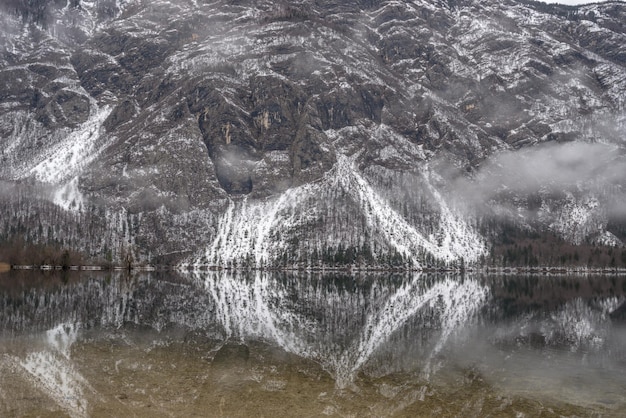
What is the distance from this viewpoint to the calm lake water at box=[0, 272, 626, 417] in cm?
2247

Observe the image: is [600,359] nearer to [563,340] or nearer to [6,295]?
[563,340]

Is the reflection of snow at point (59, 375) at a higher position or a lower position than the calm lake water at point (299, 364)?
higher

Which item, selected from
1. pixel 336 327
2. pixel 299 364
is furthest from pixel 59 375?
pixel 336 327

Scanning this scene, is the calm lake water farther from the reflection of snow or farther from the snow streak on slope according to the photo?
the snow streak on slope

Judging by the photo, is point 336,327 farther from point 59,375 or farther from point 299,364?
point 59,375

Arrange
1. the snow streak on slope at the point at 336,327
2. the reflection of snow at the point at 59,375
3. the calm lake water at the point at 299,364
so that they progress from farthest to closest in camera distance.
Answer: the snow streak on slope at the point at 336,327, the calm lake water at the point at 299,364, the reflection of snow at the point at 59,375

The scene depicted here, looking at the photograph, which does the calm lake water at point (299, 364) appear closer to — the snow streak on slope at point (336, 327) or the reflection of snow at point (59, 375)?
the reflection of snow at point (59, 375)

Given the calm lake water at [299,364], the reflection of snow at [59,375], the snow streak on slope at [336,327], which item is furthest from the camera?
the snow streak on slope at [336,327]

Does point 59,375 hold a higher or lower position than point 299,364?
higher

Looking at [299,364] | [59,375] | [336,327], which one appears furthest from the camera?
[336,327]

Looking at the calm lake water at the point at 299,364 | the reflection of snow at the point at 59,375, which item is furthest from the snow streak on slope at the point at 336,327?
the reflection of snow at the point at 59,375

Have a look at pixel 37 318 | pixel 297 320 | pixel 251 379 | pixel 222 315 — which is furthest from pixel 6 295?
pixel 251 379

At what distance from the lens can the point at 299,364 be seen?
30969 millimetres

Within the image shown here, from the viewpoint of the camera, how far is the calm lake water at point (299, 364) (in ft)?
73.7
